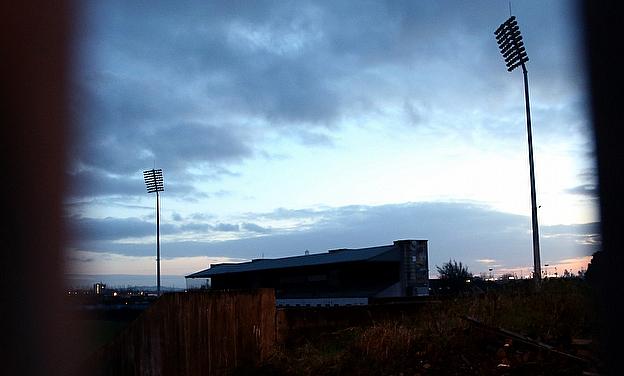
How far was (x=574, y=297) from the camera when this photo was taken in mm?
7828

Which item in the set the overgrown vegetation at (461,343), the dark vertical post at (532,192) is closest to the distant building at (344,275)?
the dark vertical post at (532,192)

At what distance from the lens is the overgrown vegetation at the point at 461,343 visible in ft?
21.6

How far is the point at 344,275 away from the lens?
3278 centimetres

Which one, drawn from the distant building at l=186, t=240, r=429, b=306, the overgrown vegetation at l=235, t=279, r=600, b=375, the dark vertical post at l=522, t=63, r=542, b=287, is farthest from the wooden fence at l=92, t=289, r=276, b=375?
the distant building at l=186, t=240, r=429, b=306

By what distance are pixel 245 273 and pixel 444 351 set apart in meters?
30.9

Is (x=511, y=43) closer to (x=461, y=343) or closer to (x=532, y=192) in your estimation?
(x=532, y=192)

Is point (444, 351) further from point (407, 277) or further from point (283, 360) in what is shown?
point (407, 277)

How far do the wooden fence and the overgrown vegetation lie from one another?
38 cm

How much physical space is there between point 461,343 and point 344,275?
2560cm

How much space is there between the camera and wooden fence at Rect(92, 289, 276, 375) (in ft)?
28.6

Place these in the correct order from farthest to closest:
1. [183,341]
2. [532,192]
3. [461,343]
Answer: [532,192], [183,341], [461,343]

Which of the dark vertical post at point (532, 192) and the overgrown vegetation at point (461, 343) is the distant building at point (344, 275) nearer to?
the dark vertical post at point (532, 192)

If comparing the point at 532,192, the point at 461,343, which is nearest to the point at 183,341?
the point at 461,343

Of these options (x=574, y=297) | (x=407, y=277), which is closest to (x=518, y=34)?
(x=407, y=277)
